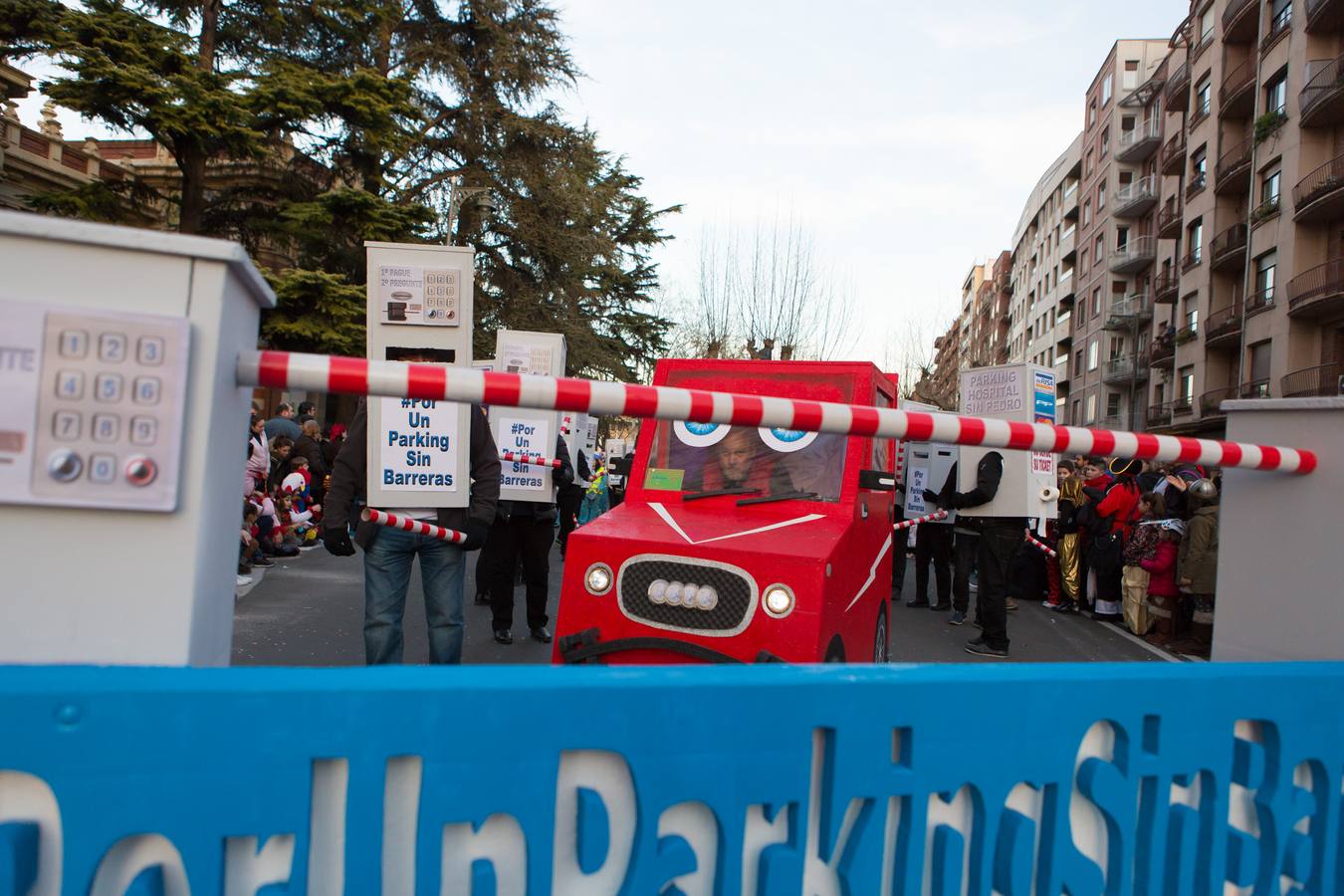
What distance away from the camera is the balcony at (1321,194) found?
28203 millimetres

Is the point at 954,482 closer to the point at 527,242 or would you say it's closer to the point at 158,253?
the point at 158,253

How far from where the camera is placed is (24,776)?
3.73ft

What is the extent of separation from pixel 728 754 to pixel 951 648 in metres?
7.59

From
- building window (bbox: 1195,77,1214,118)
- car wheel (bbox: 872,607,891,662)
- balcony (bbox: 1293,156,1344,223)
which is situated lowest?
car wheel (bbox: 872,607,891,662)

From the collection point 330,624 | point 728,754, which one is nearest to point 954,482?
point 330,624

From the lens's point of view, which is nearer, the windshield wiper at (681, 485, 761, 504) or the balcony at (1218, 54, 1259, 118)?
the windshield wiper at (681, 485, 761, 504)

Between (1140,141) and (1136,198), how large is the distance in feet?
10.3

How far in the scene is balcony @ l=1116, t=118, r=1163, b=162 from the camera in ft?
166

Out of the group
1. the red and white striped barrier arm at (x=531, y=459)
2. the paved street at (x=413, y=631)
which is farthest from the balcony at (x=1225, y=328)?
the red and white striped barrier arm at (x=531, y=459)

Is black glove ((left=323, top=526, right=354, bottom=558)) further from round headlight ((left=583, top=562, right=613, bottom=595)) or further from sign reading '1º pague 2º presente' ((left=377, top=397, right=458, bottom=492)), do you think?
round headlight ((left=583, top=562, right=613, bottom=595))


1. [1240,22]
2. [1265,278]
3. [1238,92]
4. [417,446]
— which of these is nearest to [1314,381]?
[1265,278]

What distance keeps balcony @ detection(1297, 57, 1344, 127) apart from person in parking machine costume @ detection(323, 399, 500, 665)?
32698 mm

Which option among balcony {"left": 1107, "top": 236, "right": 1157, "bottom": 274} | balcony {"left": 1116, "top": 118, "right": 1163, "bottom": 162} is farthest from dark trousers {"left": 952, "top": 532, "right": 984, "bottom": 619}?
balcony {"left": 1116, "top": 118, "right": 1163, "bottom": 162}

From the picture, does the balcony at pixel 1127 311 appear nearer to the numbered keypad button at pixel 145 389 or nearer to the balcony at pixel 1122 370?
the balcony at pixel 1122 370
